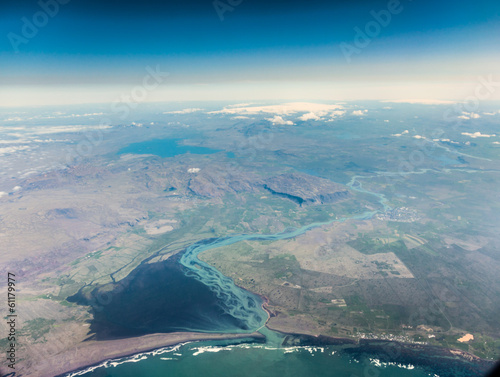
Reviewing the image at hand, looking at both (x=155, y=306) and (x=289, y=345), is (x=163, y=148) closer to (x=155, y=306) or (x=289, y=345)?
(x=155, y=306)

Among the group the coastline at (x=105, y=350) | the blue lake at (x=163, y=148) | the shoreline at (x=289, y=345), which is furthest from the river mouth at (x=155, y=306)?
the blue lake at (x=163, y=148)

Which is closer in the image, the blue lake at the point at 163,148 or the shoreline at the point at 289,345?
the shoreline at the point at 289,345

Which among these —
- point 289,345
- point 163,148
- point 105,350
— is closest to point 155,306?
point 105,350

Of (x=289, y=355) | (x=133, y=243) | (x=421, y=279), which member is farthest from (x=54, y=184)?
(x=421, y=279)

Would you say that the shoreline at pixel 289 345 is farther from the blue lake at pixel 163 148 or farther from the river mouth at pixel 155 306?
the blue lake at pixel 163 148

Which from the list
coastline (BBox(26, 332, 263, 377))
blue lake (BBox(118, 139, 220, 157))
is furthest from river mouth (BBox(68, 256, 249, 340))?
blue lake (BBox(118, 139, 220, 157))

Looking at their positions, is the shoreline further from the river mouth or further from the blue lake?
the blue lake
